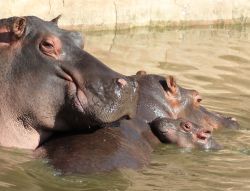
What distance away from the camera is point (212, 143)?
4938 millimetres

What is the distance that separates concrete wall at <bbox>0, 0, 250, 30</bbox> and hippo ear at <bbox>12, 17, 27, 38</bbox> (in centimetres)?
700

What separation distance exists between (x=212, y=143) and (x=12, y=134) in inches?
96.0

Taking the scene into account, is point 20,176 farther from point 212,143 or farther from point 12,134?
point 212,143

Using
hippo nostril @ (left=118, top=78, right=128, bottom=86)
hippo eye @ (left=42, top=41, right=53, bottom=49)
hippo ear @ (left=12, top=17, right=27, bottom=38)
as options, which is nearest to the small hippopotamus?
hippo nostril @ (left=118, top=78, right=128, bottom=86)

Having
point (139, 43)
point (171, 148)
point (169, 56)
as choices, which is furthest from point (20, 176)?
point (139, 43)

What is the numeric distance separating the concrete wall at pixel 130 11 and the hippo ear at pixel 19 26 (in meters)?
7.00

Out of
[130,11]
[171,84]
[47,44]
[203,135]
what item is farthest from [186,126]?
[130,11]

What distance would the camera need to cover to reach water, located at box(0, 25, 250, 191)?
310 cm

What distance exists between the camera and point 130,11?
12.9m

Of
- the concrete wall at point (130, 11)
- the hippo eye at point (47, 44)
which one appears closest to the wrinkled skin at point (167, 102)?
the hippo eye at point (47, 44)

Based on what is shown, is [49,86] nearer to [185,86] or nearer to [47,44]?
[47,44]

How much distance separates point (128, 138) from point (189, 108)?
1734mm

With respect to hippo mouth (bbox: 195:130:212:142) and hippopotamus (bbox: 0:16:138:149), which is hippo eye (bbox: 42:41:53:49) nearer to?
hippopotamus (bbox: 0:16:138:149)

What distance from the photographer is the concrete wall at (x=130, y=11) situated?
10.8 meters
